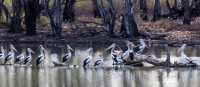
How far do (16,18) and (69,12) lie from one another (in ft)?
20.7

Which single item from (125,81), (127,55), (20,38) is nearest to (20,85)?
(125,81)

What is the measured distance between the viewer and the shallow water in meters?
22.3

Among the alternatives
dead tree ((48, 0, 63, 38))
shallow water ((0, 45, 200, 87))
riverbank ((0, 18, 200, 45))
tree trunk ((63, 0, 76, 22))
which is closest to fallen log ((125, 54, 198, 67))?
shallow water ((0, 45, 200, 87))

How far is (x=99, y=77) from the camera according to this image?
2386 cm

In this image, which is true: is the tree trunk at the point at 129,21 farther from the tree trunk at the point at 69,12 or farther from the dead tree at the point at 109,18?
the tree trunk at the point at 69,12

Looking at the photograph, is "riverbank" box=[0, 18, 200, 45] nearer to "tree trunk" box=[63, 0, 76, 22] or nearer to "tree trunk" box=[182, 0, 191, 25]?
"tree trunk" box=[182, 0, 191, 25]

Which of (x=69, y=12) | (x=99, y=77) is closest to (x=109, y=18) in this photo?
(x=69, y=12)

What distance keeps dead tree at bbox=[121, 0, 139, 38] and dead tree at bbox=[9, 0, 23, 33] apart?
6515mm

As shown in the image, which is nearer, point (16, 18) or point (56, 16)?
point (56, 16)

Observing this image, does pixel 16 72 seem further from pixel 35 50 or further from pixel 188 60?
pixel 35 50

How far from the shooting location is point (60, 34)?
4106 cm

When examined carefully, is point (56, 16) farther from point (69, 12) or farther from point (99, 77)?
point (99, 77)

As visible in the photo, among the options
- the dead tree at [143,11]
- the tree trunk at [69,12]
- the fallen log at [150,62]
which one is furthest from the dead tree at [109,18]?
the fallen log at [150,62]

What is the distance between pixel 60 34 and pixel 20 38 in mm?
2243
